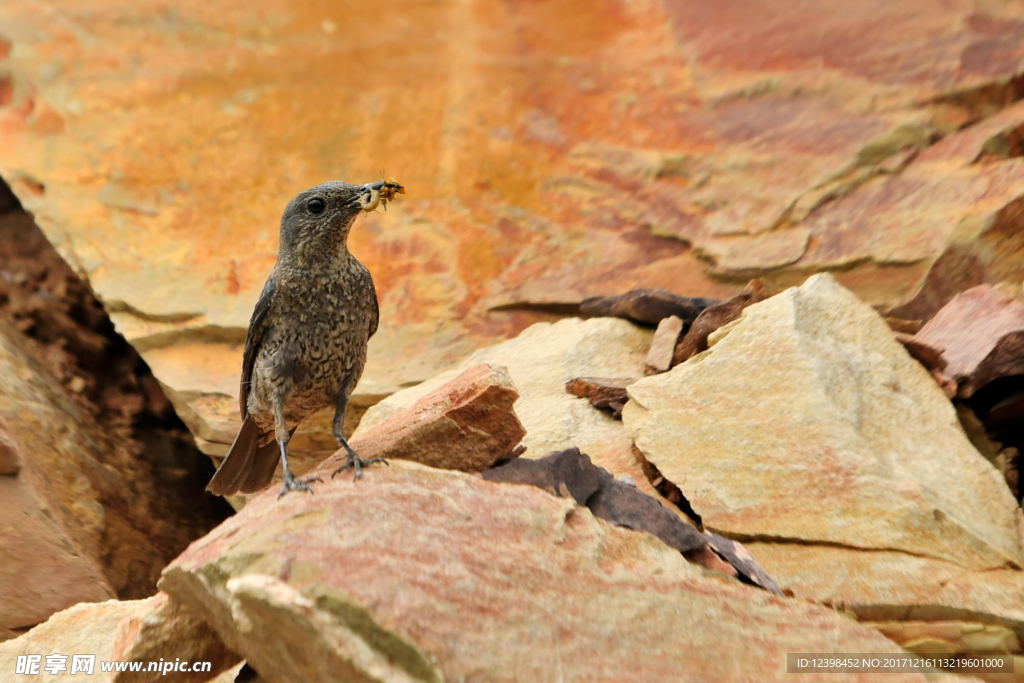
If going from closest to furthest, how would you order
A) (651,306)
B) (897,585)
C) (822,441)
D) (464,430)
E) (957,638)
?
(957,638)
(897,585)
(464,430)
(822,441)
(651,306)

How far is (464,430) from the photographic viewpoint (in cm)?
380

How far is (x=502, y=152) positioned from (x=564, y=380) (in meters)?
2.70

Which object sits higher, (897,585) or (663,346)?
(663,346)

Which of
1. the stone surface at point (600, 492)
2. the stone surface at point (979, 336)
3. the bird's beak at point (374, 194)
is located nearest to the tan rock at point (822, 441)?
the stone surface at point (979, 336)

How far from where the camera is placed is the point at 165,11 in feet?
25.7

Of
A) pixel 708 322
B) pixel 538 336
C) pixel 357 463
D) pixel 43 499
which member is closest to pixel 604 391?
pixel 708 322

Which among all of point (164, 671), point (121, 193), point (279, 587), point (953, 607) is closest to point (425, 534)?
point (279, 587)

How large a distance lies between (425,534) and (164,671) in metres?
0.99

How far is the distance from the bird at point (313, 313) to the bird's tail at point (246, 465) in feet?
0.61

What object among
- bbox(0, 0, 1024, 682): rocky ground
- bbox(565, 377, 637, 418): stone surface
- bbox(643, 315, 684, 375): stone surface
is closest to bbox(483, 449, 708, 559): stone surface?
bbox(0, 0, 1024, 682): rocky ground

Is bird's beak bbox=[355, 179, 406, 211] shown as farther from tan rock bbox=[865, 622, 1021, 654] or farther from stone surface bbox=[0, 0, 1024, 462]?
tan rock bbox=[865, 622, 1021, 654]

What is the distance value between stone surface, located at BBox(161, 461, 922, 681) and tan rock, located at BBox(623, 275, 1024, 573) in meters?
0.87

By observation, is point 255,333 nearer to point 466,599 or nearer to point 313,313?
point 313,313

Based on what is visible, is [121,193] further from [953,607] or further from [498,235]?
[953,607]
